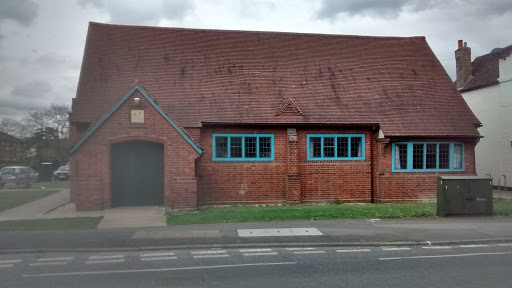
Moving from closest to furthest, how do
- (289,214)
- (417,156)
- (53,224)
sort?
(53,224) → (289,214) → (417,156)

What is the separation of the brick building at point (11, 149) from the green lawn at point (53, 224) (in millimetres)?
36898

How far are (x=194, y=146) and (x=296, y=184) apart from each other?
455 centimetres

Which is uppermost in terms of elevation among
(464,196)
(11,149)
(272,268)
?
(11,149)

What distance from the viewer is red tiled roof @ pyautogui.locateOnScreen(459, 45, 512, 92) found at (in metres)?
25.4

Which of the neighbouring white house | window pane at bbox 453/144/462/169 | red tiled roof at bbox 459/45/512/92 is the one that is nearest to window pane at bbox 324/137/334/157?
window pane at bbox 453/144/462/169

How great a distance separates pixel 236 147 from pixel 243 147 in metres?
0.29

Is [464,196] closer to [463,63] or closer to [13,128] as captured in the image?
[463,63]

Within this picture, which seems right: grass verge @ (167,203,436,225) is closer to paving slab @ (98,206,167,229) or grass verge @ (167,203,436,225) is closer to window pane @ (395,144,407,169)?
paving slab @ (98,206,167,229)

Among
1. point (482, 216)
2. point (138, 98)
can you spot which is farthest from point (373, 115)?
point (138, 98)

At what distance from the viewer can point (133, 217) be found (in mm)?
14664

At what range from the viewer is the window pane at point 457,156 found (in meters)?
19.9

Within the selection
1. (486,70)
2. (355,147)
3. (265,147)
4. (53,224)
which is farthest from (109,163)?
(486,70)

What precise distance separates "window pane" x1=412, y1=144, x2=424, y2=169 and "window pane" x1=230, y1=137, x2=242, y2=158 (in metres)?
7.42

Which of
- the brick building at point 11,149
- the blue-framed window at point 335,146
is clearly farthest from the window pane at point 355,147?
the brick building at point 11,149
